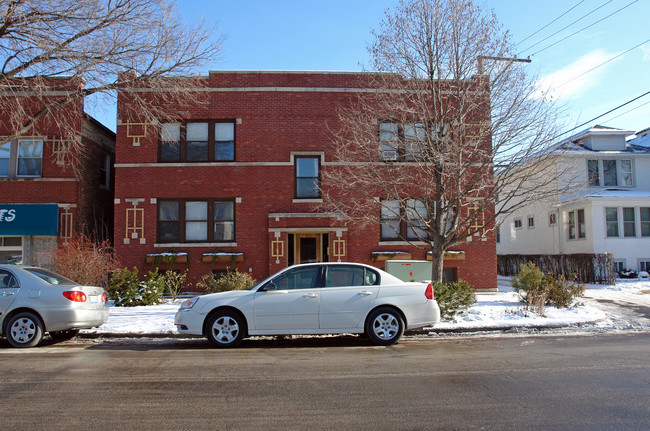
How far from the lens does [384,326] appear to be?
8562 millimetres

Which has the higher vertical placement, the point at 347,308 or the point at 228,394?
the point at 347,308

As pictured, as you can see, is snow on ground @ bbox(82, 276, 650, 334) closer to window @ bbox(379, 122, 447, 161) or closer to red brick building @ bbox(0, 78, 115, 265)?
window @ bbox(379, 122, 447, 161)

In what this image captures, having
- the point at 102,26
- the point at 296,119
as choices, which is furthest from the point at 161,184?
the point at 102,26

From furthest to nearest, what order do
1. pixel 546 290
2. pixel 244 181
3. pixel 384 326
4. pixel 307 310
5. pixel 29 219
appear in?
pixel 244 181 < pixel 29 219 < pixel 546 290 < pixel 384 326 < pixel 307 310

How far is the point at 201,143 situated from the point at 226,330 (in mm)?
10538

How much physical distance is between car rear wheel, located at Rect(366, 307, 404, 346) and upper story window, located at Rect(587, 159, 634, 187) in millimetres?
21750

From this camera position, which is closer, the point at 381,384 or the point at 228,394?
the point at 228,394

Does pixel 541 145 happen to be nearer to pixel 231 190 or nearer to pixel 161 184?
pixel 231 190

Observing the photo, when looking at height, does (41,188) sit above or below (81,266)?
above

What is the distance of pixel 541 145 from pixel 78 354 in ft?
34.2

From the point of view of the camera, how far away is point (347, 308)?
8477 mm

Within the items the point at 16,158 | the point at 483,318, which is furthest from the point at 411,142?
the point at 16,158

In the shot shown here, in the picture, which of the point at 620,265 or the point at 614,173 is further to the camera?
the point at 614,173

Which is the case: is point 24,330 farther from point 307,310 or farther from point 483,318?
point 483,318
